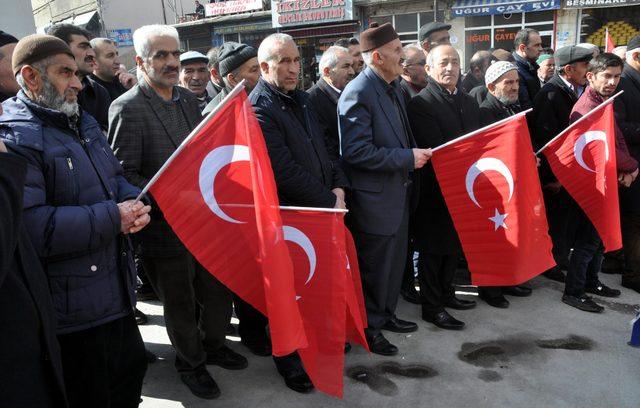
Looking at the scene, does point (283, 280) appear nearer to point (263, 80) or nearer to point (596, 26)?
point (263, 80)

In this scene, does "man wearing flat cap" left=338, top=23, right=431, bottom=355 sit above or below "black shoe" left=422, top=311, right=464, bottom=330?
above

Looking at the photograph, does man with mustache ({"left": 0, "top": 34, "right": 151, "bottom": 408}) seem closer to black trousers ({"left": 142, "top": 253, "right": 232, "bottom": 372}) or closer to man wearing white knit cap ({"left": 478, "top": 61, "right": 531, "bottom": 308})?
black trousers ({"left": 142, "top": 253, "right": 232, "bottom": 372})

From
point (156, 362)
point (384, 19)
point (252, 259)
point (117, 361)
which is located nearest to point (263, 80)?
point (252, 259)

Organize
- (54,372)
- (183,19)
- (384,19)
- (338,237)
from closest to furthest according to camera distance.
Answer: (54,372), (338,237), (384,19), (183,19)

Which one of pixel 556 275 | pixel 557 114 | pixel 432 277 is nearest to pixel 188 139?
pixel 432 277

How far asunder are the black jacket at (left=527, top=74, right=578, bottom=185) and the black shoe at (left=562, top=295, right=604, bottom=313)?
101cm

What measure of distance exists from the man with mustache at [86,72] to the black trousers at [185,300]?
153 centimetres

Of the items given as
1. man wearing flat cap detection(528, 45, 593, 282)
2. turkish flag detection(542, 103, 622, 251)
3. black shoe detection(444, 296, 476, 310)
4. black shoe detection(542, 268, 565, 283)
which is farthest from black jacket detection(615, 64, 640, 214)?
black shoe detection(444, 296, 476, 310)

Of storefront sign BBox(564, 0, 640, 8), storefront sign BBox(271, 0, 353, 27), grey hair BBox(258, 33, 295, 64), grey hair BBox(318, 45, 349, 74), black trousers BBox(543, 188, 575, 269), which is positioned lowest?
black trousers BBox(543, 188, 575, 269)

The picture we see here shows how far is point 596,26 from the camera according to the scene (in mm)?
17359

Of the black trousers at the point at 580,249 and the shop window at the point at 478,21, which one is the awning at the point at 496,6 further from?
the black trousers at the point at 580,249

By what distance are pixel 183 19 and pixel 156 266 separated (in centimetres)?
3043

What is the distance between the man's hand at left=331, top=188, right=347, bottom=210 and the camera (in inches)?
128

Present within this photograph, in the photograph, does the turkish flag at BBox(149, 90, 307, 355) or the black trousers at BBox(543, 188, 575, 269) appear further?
the black trousers at BBox(543, 188, 575, 269)
